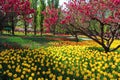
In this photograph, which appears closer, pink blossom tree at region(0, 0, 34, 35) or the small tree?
the small tree

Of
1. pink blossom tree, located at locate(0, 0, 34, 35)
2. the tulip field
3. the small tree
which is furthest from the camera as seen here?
pink blossom tree, located at locate(0, 0, 34, 35)

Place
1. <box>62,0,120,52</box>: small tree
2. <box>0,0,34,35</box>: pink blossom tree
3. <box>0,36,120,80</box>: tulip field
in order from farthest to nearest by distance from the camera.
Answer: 1. <box>0,0,34,35</box>: pink blossom tree
2. <box>62,0,120,52</box>: small tree
3. <box>0,36,120,80</box>: tulip field

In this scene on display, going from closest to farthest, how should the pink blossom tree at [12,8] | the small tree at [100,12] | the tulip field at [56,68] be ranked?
the tulip field at [56,68]
the small tree at [100,12]
the pink blossom tree at [12,8]

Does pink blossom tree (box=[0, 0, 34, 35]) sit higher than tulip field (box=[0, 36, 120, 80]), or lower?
higher

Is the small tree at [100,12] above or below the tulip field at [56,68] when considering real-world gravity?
above

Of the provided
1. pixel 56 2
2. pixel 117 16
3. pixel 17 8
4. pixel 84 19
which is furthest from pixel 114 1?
pixel 56 2

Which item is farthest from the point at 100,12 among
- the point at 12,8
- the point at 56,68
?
the point at 56,68

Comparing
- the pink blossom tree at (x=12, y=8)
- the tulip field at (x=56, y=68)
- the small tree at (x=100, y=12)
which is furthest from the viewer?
the pink blossom tree at (x=12, y=8)

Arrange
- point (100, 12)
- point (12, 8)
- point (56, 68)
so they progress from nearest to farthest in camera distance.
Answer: point (56, 68) → point (100, 12) → point (12, 8)

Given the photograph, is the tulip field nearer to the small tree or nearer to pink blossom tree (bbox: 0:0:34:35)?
the small tree

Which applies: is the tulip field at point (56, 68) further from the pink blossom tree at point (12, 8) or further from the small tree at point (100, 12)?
the pink blossom tree at point (12, 8)

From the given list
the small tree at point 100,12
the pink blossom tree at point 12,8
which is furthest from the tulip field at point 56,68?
the pink blossom tree at point 12,8

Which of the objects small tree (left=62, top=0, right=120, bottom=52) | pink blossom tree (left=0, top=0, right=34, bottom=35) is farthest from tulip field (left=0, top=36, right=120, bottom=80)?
pink blossom tree (left=0, top=0, right=34, bottom=35)

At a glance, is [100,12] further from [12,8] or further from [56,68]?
[56,68]
